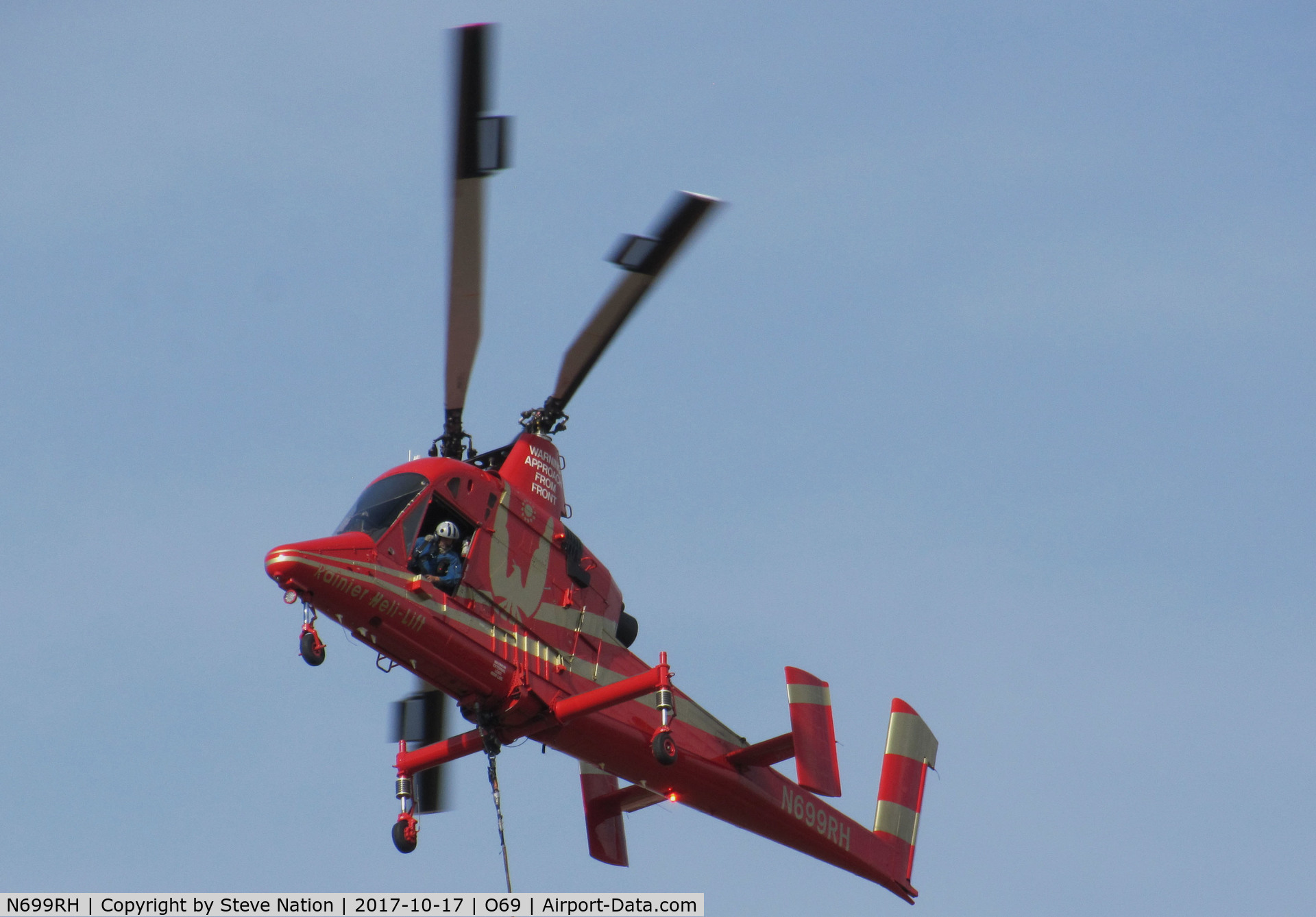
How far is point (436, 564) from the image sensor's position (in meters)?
21.0

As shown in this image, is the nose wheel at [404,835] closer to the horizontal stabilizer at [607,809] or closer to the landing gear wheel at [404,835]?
the landing gear wheel at [404,835]

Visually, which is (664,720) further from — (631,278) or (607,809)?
(631,278)

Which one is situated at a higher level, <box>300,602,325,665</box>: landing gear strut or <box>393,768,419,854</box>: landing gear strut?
<box>300,602,325,665</box>: landing gear strut

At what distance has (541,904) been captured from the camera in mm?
22734

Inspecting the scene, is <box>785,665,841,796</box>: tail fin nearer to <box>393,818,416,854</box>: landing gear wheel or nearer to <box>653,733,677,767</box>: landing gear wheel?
<box>653,733,677,767</box>: landing gear wheel

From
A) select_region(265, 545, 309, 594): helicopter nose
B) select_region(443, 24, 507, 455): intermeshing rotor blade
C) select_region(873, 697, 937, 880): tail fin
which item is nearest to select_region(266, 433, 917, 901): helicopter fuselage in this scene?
select_region(265, 545, 309, 594): helicopter nose

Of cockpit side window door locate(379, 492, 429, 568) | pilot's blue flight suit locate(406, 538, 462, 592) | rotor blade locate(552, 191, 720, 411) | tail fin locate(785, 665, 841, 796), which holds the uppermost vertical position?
rotor blade locate(552, 191, 720, 411)

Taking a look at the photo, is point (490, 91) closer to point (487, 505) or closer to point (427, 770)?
point (487, 505)

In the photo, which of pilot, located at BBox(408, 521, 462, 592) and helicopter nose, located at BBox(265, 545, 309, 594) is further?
pilot, located at BBox(408, 521, 462, 592)

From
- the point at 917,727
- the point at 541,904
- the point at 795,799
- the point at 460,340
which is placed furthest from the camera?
the point at 917,727

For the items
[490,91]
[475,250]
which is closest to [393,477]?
[475,250]

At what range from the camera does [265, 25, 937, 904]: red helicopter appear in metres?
19.8

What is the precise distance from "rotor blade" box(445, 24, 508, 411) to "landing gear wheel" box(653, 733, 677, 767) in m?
4.94

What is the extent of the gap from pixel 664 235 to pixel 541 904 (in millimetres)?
8660
